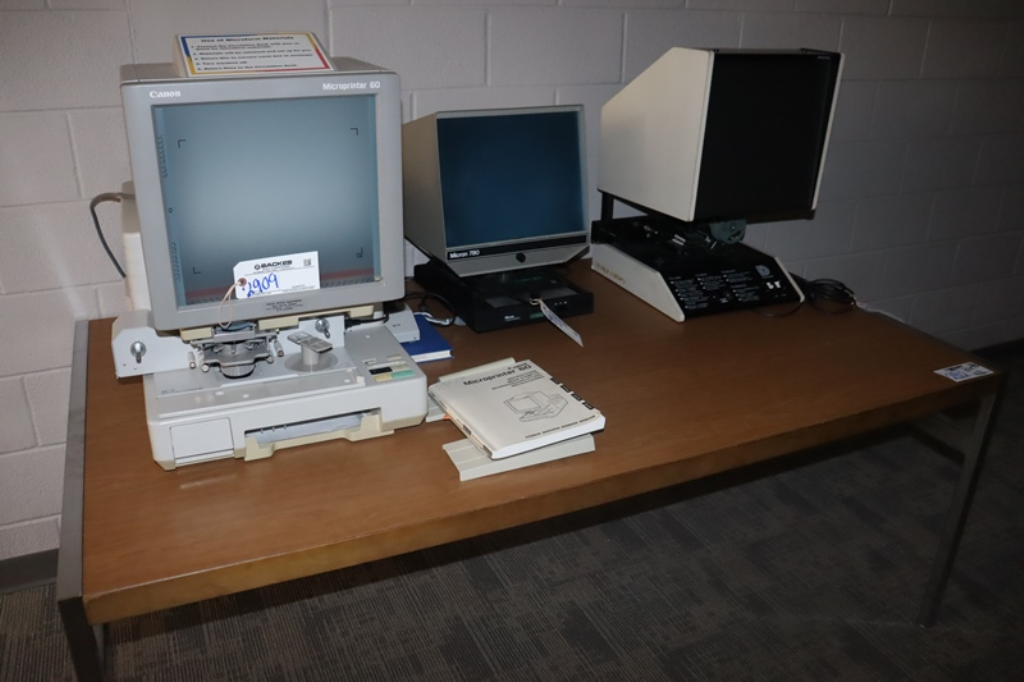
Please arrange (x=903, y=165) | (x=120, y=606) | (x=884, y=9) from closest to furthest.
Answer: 1. (x=120, y=606)
2. (x=884, y=9)
3. (x=903, y=165)

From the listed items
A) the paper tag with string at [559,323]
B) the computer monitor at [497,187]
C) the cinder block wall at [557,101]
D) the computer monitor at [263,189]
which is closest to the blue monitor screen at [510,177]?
the computer monitor at [497,187]

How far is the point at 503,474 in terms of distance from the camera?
1.17m

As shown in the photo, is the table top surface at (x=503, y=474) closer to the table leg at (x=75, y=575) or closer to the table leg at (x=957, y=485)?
the table leg at (x=75, y=575)

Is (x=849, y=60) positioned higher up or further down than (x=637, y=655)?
higher up

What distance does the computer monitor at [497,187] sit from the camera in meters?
1.60

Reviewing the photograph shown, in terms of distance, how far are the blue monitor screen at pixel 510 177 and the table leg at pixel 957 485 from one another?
0.89 meters

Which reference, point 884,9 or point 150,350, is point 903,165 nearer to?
point 884,9

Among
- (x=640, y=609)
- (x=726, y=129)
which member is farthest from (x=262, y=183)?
(x=640, y=609)

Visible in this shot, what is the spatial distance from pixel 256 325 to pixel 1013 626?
6.01 ft

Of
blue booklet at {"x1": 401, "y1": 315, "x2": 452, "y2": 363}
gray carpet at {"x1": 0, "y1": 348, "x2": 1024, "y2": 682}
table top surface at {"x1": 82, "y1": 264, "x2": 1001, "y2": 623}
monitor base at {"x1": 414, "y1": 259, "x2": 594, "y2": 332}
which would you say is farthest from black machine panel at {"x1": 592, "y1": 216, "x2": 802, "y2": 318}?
gray carpet at {"x1": 0, "y1": 348, "x2": 1024, "y2": 682}

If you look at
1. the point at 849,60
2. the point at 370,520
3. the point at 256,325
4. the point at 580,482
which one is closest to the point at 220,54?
the point at 256,325

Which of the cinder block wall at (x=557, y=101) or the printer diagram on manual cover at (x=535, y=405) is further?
the cinder block wall at (x=557, y=101)

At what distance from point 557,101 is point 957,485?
1.29 metres

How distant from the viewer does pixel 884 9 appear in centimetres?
240
